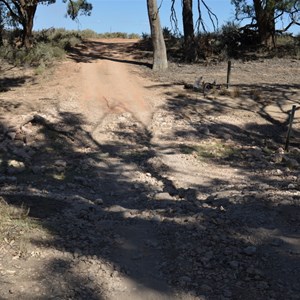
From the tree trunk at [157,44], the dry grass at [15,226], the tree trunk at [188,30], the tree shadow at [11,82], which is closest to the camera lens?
the dry grass at [15,226]

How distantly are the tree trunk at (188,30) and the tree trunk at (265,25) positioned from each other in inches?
121

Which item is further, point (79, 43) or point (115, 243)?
point (79, 43)

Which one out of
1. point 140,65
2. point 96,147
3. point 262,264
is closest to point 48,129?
point 96,147

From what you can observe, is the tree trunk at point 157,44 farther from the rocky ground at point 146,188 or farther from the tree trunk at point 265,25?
the tree trunk at point 265,25

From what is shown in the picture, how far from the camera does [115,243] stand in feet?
15.8

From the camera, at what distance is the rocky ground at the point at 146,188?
13.3 ft

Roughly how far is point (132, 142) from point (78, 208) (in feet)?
14.1

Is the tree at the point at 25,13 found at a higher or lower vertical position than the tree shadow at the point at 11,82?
higher

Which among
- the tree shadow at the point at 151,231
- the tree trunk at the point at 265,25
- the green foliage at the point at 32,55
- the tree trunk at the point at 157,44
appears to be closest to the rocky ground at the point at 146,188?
the tree shadow at the point at 151,231

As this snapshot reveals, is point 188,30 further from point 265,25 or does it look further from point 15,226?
point 15,226

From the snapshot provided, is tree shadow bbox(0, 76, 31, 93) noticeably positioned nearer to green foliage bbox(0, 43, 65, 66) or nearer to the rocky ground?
the rocky ground

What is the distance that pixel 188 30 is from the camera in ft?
65.9

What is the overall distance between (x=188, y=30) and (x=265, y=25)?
3935 millimetres

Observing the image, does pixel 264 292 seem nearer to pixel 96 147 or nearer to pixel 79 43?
pixel 96 147
